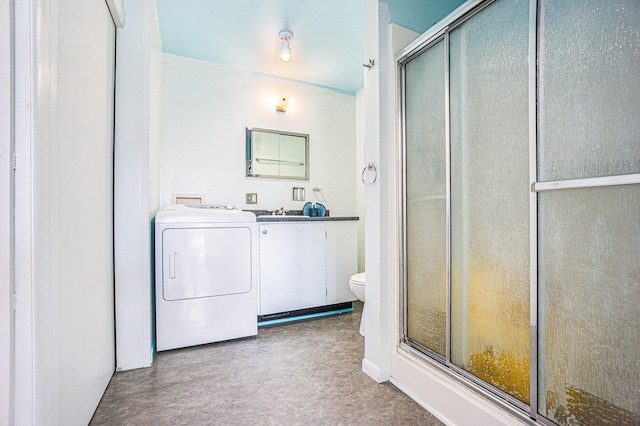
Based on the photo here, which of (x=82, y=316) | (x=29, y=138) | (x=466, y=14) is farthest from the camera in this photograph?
(x=466, y=14)

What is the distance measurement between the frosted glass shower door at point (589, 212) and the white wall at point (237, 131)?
2.39m

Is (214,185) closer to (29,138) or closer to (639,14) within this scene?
(29,138)

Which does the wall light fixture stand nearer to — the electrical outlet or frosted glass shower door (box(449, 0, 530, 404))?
the electrical outlet

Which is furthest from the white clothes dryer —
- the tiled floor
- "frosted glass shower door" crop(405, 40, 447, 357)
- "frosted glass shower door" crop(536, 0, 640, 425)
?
"frosted glass shower door" crop(536, 0, 640, 425)

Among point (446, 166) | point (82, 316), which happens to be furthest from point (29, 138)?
point (446, 166)

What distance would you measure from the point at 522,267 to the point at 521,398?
1.50ft

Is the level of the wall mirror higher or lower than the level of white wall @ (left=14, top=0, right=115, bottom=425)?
higher

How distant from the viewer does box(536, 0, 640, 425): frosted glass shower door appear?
83cm

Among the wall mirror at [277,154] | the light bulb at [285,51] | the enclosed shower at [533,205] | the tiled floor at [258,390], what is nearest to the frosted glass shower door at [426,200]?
the enclosed shower at [533,205]

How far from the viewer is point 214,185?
9.26ft

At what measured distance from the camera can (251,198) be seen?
2961 mm

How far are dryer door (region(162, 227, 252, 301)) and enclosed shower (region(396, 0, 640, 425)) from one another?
1.19 m

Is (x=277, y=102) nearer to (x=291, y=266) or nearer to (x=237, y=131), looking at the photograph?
(x=237, y=131)

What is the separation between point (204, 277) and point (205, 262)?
0.10 meters
